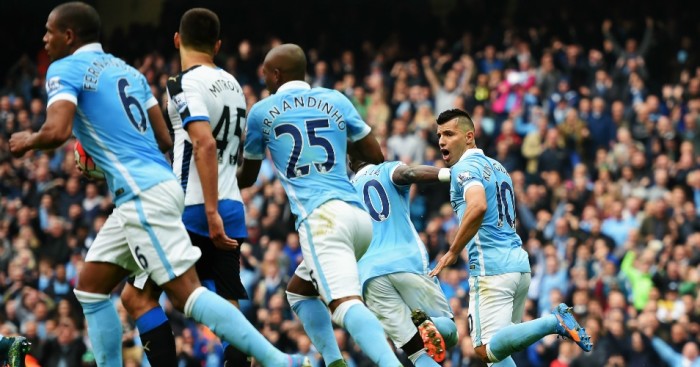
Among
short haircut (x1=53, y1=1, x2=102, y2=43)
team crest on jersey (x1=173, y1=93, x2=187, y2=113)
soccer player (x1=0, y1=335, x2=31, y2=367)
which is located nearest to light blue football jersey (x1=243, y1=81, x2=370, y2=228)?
team crest on jersey (x1=173, y1=93, x2=187, y2=113)

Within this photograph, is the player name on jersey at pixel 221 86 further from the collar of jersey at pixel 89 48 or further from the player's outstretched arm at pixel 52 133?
the player's outstretched arm at pixel 52 133

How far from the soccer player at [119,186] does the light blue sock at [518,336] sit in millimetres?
2508

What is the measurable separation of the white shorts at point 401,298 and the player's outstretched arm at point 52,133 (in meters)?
3.23

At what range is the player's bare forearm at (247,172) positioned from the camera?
27.1 ft

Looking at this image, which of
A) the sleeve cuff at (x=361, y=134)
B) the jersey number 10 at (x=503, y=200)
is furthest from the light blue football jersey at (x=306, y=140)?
the jersey number 10 at (x=503, y=200)

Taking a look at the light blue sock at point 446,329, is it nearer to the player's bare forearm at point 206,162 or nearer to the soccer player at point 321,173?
the soccer player at point 321,173

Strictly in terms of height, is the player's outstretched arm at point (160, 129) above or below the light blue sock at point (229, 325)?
above

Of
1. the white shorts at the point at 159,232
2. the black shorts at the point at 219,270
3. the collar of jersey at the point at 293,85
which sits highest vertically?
the collar of jersey at the point at 293,85

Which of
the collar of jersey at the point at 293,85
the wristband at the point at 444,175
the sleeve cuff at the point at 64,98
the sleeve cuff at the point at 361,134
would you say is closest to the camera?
the sleeve cuff at the point at 64,98

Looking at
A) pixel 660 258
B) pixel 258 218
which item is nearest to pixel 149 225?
pixel 660 258

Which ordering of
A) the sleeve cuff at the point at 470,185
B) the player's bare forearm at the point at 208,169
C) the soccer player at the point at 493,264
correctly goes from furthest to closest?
the soccer player at the point at 493,264 → the sleeve cuff at the point at 470,185 → the player's bare forearm at the point at 208,169

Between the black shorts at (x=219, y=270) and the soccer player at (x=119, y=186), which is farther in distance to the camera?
the black shorts at (x=219, y=270)

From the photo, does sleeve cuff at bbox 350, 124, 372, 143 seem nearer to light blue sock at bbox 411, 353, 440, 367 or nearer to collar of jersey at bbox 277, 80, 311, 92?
collar of jersey at bbox 277, 80, 311, 92

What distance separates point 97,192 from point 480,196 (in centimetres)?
1288
